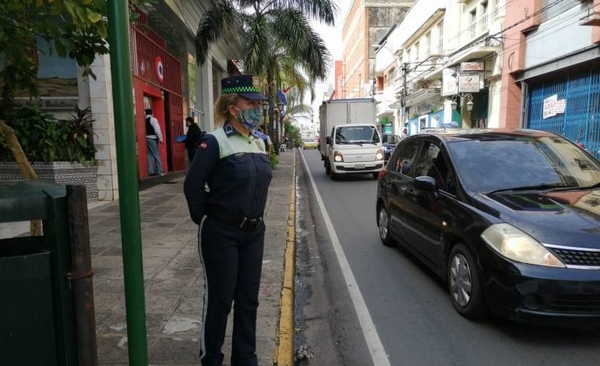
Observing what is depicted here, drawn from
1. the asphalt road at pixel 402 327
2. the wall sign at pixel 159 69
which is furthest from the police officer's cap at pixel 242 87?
the wall sign at pixel 159 69

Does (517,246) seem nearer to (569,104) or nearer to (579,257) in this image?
(579,257)

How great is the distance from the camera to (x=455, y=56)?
2377 centimetres

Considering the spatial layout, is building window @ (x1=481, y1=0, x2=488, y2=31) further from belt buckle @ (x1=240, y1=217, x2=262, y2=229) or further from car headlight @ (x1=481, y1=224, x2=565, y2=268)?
belt buckle @ (x1=240, y1=217, x2=262, y2=229)

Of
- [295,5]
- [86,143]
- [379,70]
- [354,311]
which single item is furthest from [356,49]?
[354,311]

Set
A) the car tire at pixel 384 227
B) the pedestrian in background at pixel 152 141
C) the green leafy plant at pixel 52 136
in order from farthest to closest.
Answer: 1. the pedestrian in background at pixel 152 141
2. the green leafy plant at pixel 52 136
3. the car tire at pixel 384 227

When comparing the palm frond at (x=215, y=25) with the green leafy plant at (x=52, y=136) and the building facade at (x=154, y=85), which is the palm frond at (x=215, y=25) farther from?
the green leafy plant at (x=52, y=136)

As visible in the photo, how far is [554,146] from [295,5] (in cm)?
1362

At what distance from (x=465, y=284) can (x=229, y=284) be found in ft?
7.46

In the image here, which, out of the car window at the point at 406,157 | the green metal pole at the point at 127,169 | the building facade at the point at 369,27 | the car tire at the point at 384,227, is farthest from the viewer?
the building facade at the point at 369,27

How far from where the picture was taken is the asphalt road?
3.57 metres

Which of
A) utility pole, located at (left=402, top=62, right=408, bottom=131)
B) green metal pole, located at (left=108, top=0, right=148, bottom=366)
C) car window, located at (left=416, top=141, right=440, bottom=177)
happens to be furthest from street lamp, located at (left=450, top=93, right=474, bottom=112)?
green metal pole, located at (left=108, top=0, right=148, bottom=366)

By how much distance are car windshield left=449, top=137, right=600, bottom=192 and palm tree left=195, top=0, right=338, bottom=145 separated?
12.5 m

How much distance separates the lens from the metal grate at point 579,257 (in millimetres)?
3373

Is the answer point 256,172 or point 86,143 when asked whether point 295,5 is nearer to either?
point 86,143
